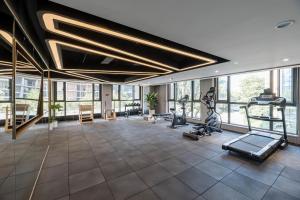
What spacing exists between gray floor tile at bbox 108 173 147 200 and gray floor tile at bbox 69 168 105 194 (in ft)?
0.97

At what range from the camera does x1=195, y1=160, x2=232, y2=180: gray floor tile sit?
2.77 m

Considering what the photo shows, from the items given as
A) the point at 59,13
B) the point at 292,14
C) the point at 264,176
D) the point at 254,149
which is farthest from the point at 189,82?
the point at 59,13

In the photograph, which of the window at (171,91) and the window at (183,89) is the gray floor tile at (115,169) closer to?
the window at (183,89)

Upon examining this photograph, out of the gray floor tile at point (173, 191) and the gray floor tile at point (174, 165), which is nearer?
the gray floor tile at point (173, 191)

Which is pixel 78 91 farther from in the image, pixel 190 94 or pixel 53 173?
pixel 190 94

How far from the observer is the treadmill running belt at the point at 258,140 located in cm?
403

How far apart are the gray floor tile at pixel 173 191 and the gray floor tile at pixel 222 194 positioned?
225mm

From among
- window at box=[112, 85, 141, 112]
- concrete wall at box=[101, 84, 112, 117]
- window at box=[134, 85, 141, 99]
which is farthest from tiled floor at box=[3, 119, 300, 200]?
window at box=[134, 85, 141, 99]

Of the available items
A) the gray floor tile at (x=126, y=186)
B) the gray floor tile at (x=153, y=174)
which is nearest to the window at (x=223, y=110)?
the gray floor tile at (x=153, y=174)

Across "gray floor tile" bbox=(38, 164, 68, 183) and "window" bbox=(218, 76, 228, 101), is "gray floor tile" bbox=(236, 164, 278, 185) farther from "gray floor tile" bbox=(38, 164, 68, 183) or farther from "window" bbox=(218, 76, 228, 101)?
"window" bbox=(218, 76, 228, 101)

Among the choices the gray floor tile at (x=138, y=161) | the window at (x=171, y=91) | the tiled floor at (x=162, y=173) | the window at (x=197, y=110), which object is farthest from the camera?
the window at (x=171, y=91)

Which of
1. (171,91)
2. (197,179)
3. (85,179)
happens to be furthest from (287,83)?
(85,179)

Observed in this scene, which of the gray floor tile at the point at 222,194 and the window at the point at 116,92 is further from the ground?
the window at the point at 116,92

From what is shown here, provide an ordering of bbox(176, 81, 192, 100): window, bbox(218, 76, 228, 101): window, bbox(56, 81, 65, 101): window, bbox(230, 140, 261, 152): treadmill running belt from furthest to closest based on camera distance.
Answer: bbox(176, 81, 192, 100): window, bbox(56, 81, 65, 101): window, bbox(218, 76, 228, 101): window, bbox(230, 140, 261, 152): treadmill running belt
